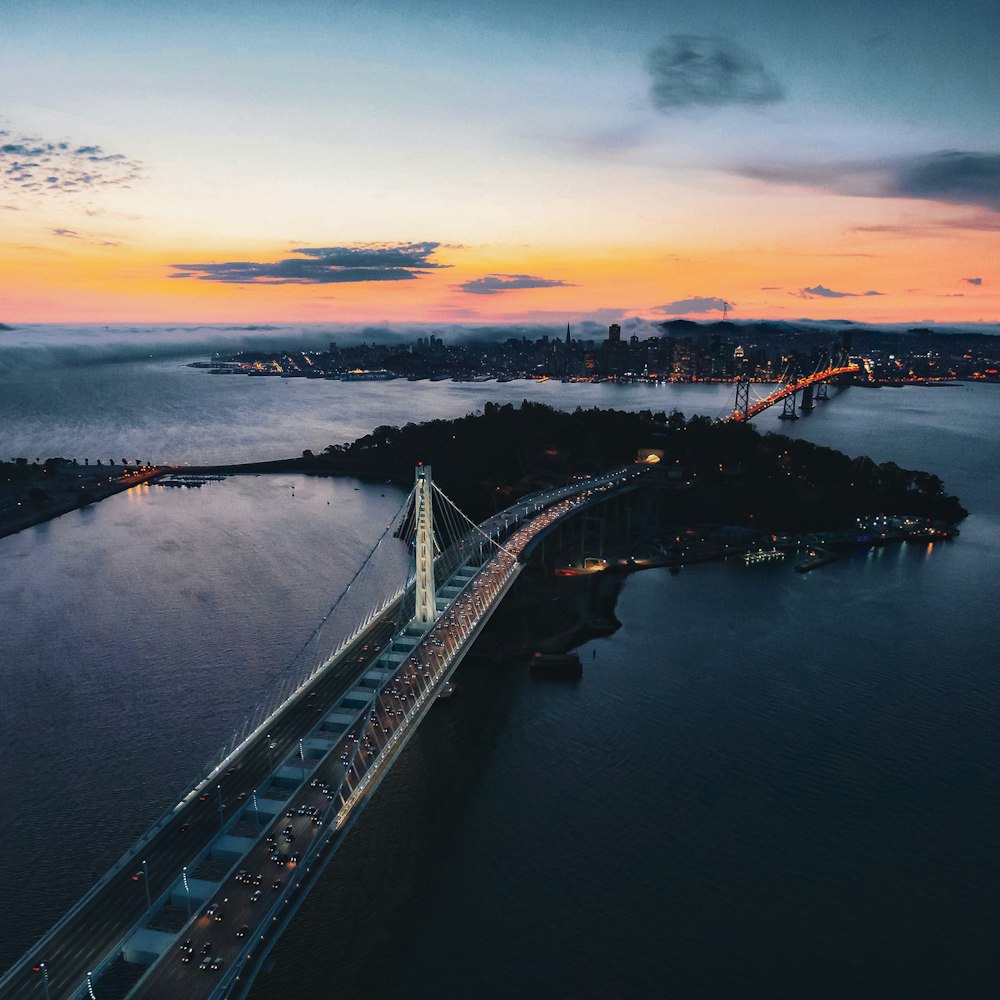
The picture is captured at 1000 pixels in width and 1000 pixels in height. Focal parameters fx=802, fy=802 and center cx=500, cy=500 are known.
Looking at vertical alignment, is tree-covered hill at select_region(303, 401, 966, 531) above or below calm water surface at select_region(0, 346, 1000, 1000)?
above

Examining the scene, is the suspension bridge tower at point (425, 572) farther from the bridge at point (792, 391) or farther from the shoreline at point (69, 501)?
the bridge at point (792, 391)

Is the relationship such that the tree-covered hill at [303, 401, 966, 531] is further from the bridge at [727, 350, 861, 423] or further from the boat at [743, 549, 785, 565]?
the bridge at [727, 350, 861, 423]

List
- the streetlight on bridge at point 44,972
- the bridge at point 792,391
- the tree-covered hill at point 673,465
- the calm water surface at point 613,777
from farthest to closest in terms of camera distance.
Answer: the bridge at point 792,391 < the tree-covered hill at point 673,465 < the calm water surface at point 613,777 < the streetlight on bridge at point 44,972

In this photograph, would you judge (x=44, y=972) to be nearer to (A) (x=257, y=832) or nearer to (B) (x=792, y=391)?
(A) (x=257, y=832)

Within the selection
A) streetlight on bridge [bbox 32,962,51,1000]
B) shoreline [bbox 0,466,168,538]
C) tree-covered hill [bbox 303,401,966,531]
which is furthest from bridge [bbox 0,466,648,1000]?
shoreline [bbox 0,466,168,538]

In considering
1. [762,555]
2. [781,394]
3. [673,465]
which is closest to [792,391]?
[781,394]

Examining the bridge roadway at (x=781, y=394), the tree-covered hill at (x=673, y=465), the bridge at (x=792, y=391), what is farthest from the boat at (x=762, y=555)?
the bridge at (x=792, y=391)

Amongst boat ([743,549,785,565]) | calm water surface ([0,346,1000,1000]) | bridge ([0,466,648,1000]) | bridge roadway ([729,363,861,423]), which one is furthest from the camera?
bridge roadway ([729,363,861,423])
